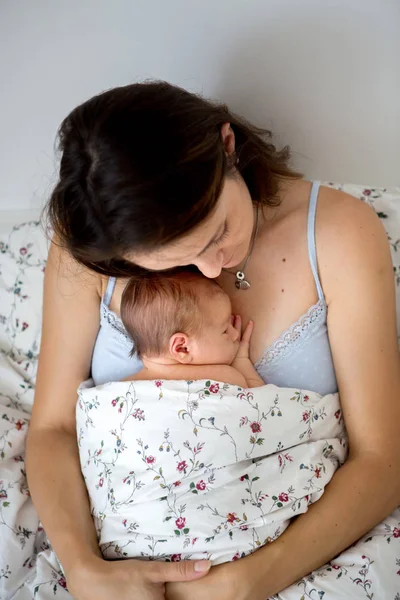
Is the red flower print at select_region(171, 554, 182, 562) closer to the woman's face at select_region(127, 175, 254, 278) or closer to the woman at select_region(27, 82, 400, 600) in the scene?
the woman at select_region(27, 82, 400, 600)

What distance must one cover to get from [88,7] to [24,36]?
8.2 inches

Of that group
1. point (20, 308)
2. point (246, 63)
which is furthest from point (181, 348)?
point (246, 63)

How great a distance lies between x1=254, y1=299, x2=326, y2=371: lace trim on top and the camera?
145 centimetres

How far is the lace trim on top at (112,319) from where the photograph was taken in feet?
4.99

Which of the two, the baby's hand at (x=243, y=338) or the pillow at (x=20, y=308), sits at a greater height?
the baby's hand at (x=243, y=338)

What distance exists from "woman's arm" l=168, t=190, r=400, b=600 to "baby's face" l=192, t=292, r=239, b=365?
0.23m

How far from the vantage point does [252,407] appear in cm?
138

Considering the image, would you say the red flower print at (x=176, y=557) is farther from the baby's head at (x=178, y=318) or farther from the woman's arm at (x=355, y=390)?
the baby's head at (x=178, y=318)

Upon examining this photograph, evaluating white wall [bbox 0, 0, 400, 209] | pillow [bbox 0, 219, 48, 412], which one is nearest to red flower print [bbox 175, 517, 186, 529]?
pillow [bbox 0, 219, 48, 412]

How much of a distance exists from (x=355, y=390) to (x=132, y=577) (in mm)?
632

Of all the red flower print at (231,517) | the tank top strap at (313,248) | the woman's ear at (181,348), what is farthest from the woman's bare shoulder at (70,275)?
the red flower print at (231,517)

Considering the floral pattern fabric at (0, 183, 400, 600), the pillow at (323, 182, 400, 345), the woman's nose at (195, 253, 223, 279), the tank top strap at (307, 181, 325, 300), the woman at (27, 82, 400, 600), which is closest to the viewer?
the woman at (27, 82, 400, 600)

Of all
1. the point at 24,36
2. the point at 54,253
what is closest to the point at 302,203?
the point at 54,253

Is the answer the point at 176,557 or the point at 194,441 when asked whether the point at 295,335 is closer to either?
the point at 194,441
